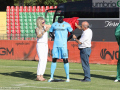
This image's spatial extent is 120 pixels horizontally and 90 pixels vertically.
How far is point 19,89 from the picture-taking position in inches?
340

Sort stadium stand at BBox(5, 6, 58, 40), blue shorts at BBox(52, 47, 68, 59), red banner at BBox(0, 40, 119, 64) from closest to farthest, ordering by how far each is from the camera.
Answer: blue shorts at BBox(52, 47, 68, 59)
red banner at BBox(0, 40, 119, 64)
stadium stand at BBox(5, 6, 58, 40)

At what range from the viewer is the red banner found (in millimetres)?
17266

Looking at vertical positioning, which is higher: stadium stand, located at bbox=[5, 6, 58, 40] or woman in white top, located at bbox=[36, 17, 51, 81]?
stadium stand, located at bbox=[5, 6, 58, 40]

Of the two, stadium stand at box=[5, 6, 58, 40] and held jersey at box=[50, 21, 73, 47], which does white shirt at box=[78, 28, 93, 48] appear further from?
stadium stand at box=[5, 6, 58, 40]

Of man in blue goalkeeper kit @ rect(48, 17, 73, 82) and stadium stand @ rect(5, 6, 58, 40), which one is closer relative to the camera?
man in blue goalkeeper kit @ rect(48, 17, 73, 82)

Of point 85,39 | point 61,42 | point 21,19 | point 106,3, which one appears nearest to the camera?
point 61,42

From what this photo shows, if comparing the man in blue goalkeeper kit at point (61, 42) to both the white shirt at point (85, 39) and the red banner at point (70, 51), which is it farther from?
the red banner at point (70, 51)

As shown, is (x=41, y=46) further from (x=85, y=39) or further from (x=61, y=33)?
(x=85, y=39)

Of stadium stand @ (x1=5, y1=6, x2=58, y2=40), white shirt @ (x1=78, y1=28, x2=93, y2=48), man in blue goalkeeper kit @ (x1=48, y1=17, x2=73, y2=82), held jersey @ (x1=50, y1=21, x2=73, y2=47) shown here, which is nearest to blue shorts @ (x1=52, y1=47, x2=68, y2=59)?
man in blue goalkeeper kit @ (x1=48, y1=17, x2=73, y2=82)

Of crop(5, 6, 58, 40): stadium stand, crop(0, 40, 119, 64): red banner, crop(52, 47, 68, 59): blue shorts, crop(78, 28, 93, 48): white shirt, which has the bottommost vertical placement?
crop(0, 40, 119, 64): red banner

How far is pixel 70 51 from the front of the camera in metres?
18.5

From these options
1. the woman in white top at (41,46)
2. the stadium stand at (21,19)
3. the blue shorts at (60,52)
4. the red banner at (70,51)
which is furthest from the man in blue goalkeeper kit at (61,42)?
the stadium stand at (21,19)

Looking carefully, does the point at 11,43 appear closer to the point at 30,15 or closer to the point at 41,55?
the point at 41,55

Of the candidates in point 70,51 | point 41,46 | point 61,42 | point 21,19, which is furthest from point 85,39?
point 21,19
